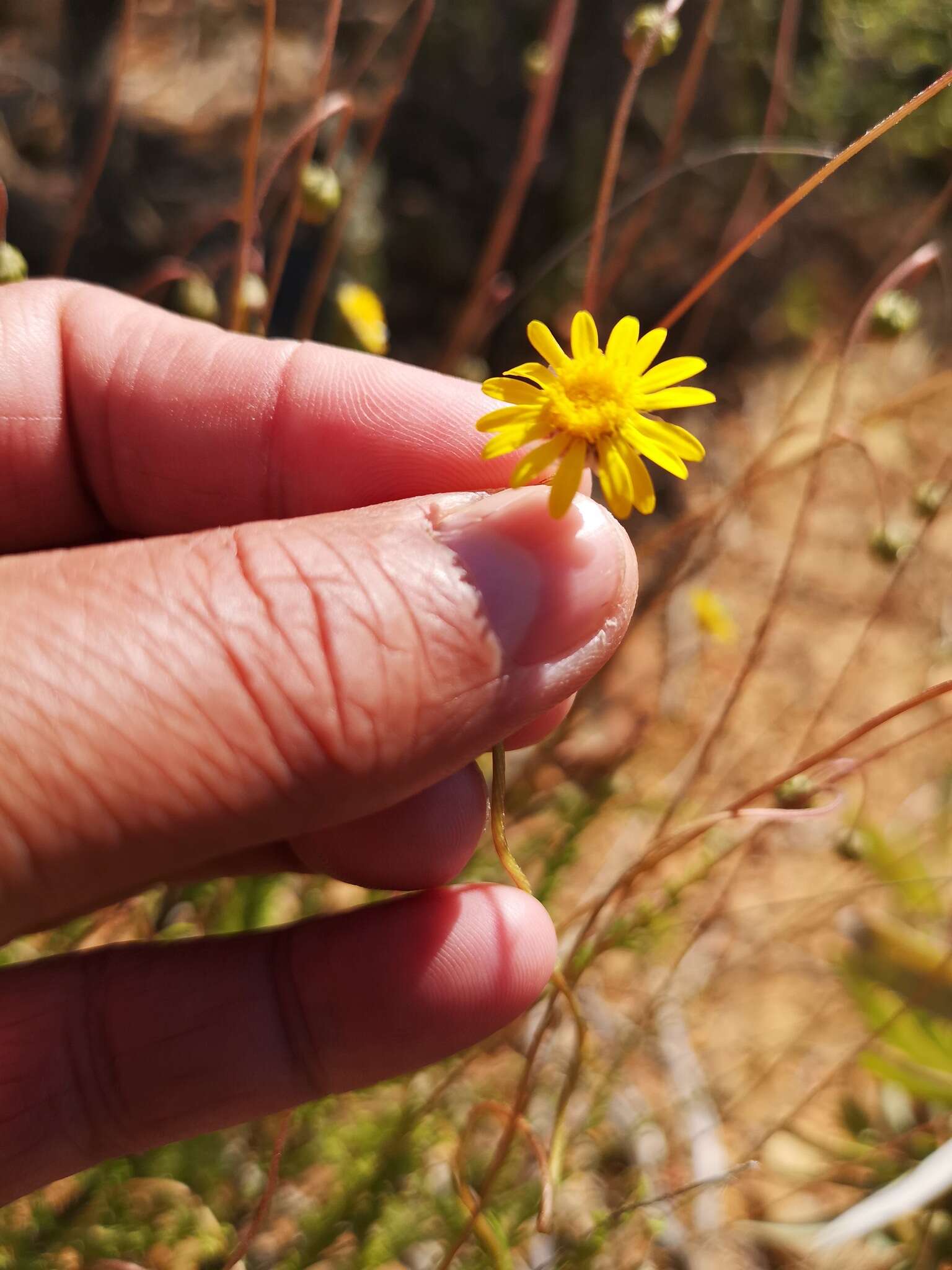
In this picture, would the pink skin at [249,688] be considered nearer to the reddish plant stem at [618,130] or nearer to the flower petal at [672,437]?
the flower petal at [672,437]

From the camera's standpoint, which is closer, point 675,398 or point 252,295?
point 675,398

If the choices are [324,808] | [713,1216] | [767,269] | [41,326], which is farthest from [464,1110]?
[767,269]

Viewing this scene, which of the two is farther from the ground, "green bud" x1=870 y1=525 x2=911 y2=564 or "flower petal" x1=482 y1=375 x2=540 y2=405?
"flower petal" x1=482 y1=375 x2=540 y2=405

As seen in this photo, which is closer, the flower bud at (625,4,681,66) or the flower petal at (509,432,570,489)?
the flower petal at (509,432,570,489)

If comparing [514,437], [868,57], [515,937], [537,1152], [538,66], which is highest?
[868,57]

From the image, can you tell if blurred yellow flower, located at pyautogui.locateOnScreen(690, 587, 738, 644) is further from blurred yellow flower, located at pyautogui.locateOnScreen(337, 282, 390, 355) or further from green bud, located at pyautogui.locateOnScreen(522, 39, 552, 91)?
green bud, located at pyautogui.locateOnScreen(522, 39, 552, 91)

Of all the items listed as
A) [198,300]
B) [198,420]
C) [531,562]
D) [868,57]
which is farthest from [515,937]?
[868,57]

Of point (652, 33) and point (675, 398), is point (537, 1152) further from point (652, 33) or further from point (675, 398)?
point (652, 33)

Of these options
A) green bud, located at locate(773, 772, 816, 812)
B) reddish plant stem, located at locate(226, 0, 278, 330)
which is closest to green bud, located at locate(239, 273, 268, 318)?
reddish plant stem, located at locate(226, 0, 278, 330)
